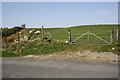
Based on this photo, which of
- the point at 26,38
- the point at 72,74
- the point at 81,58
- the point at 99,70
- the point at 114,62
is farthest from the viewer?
the point at 26,38

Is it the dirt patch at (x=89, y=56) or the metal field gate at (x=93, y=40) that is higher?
the metal field gate at (x=93, y=40)

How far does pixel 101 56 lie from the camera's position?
12.2 m

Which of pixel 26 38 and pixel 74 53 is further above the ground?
pixel 26 38

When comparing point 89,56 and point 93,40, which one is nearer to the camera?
point 89,56

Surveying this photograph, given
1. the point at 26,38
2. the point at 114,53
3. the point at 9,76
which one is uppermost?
the point at 26,38

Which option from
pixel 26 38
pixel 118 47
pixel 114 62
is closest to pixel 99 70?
pixel 114 62

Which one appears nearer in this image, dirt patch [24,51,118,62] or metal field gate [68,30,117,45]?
dirt patch [24,51,118,62]

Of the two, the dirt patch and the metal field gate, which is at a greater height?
the metal field gate

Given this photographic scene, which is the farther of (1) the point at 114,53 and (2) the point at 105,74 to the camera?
(1) the point at 114,53

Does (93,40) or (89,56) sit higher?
(93,40)

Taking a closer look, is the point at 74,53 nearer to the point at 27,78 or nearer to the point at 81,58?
the point at 81,58

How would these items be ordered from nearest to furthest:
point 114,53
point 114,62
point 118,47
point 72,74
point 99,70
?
point 72,74 → point 99,70 → point 114,62 → point 114,53 → point 118,47

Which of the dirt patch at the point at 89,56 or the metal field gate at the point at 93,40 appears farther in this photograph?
the metal field gate at the point at 93,40

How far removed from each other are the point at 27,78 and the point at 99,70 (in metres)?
3.94
